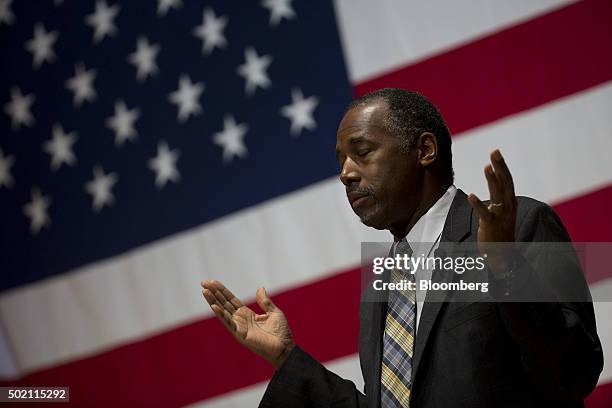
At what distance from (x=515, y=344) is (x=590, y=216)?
1268 mm

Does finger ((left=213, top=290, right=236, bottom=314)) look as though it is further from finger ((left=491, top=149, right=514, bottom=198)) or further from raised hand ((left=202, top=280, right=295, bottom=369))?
finger ((left=491, top=149, right=514, bottom=198))

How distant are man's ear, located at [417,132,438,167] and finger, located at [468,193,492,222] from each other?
407 mm

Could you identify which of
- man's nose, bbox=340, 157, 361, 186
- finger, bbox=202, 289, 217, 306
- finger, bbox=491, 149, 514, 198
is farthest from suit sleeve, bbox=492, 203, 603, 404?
finger, bbox=202, 289, 217, 306

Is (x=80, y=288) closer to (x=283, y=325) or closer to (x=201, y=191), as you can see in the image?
(x=201, y=191)

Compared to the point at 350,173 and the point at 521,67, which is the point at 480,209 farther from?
the point at 521,67

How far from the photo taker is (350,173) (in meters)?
1.46

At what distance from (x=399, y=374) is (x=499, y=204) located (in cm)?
41

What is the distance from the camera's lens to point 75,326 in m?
3.06

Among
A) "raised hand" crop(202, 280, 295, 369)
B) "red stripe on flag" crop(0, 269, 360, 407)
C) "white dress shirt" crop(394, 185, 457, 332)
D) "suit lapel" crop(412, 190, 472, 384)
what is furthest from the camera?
"red stripe on flag" crop(0, 269, 360, 407)

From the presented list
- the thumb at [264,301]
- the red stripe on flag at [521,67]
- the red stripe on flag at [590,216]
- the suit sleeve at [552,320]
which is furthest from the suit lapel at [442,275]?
the red stripe on flag at [521,67]

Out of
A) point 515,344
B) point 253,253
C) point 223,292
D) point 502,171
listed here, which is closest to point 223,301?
point 223,292

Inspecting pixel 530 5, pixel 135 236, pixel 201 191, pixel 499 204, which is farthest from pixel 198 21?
pixel 499 204

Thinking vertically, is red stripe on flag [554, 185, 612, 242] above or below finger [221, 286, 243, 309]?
below

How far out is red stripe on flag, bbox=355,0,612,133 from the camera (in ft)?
8.02
